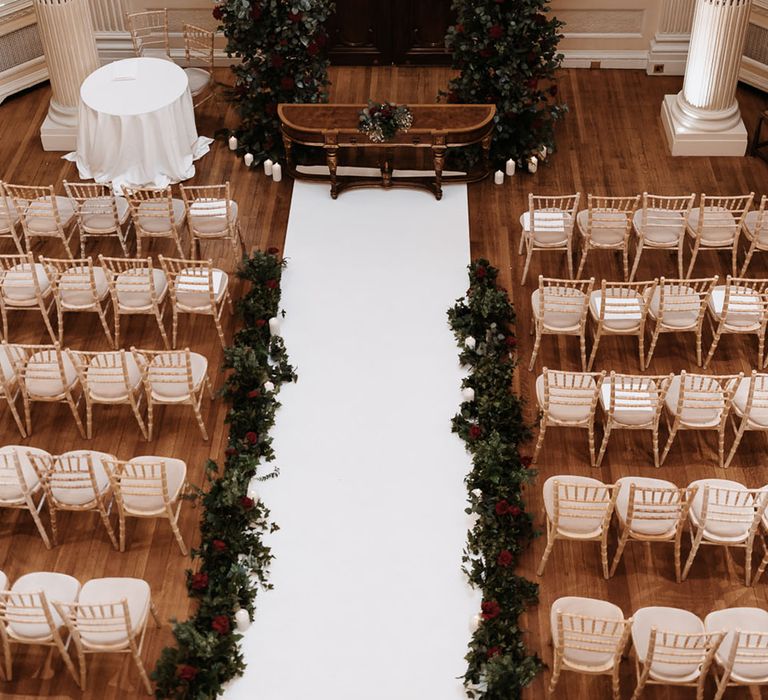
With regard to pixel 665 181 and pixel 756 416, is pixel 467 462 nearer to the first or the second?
pixel 756 416

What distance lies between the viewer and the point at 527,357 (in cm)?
881

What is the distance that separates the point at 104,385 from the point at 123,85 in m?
3.97

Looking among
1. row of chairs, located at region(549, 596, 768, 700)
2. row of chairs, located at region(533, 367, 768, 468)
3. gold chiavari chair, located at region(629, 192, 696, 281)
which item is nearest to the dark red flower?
row of chairs, located at region(549, 596, 768, 700)

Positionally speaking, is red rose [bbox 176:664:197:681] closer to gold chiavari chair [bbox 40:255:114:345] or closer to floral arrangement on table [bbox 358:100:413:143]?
gold chiavari chair [bbox 40:255:114:345]

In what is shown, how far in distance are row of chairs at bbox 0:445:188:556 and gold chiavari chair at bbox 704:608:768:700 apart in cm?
354

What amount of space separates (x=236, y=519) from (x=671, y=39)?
25.6ft

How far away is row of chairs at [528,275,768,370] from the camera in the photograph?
27.5ft

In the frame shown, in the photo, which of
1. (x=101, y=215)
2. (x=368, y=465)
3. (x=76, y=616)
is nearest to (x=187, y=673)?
(x=76, y=616)

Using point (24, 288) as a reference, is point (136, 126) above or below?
above

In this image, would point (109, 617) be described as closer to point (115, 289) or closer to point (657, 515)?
point (115, 289)

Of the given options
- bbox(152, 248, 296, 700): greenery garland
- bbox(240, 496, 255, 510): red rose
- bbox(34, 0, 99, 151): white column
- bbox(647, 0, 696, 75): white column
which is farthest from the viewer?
bbox(647, 0, 696, 75): white column

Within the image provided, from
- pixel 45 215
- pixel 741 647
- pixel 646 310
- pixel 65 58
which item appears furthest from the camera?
pixel 65 58

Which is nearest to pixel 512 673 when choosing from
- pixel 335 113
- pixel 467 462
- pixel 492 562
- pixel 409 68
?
pixel 492 562

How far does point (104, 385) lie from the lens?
7922mm
